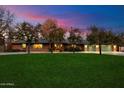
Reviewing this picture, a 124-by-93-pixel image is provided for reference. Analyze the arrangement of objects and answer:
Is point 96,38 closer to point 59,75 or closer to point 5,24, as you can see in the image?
point 5,24

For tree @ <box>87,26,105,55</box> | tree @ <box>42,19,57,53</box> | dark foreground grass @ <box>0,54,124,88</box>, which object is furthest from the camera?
tree @ <box>87,26,105,55</box>

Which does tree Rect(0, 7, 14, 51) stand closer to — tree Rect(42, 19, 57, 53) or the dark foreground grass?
the dark foreground grass

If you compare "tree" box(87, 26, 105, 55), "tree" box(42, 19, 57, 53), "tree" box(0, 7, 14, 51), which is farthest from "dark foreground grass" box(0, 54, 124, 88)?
"tree" box(87, 26, 105, 55)

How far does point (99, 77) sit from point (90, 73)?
83 cm

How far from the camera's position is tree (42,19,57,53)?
15078 mm

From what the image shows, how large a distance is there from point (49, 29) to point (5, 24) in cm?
207

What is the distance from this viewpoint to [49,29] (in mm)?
16625

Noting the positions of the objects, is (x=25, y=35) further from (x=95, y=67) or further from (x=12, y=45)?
(x=95, y=67)

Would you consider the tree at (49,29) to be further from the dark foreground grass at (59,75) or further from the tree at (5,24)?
the tree at (5,24)

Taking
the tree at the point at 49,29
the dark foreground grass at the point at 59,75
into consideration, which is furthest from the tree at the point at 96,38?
the dark foreground grass at the point at 59,75

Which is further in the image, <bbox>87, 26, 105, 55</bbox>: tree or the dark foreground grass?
<bbox>87, 26, 105, 55</bbox>: tree

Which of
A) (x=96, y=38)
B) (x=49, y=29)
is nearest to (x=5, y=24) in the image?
(x=49, y=29)

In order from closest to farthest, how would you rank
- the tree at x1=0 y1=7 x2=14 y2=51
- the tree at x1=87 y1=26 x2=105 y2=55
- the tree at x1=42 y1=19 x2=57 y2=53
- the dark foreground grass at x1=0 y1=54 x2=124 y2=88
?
the dark foreground grass at x1=0 y1=54 x2=124 y2=88 < the tree at x1=0 y1=7 x2=14 y2=51 < the tree at x1=42 y1=19 x2=57 y2=53 < the tree at x1=87 y1=26 x2=105 y2=55

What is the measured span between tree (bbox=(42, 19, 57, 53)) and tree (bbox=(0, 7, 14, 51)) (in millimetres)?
1525
